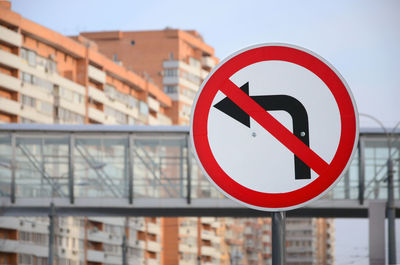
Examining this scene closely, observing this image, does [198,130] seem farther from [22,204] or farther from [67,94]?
[67,94]

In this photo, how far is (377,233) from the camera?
4034cm

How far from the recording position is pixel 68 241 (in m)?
91.4

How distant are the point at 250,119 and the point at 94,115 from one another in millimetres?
99705

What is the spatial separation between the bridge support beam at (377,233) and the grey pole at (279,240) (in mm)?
36538

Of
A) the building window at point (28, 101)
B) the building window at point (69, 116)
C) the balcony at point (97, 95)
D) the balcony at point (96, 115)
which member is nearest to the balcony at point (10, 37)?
the building window at point (28, 101)

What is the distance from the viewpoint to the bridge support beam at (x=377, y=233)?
130 ft

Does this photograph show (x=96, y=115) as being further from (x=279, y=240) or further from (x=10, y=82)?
(x=279, y=240)

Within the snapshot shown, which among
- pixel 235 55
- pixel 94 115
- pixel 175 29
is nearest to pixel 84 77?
pixel 94 115

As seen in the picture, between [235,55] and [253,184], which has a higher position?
[235,55]

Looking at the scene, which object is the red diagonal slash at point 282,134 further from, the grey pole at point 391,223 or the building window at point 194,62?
the building window at point 194,62

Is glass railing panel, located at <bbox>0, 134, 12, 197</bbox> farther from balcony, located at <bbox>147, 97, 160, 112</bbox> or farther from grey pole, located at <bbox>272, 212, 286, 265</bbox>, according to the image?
balcony, located at <bbox>147, 97, 160, 112</bbox>

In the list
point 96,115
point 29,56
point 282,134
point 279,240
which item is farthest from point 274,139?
point 96,115

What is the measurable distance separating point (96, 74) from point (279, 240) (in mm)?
100345

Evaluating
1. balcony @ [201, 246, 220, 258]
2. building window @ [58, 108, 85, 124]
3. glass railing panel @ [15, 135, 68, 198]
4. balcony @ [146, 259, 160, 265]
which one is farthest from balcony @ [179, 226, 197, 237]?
glass railing panel @ [15, 135, 68, 198]
